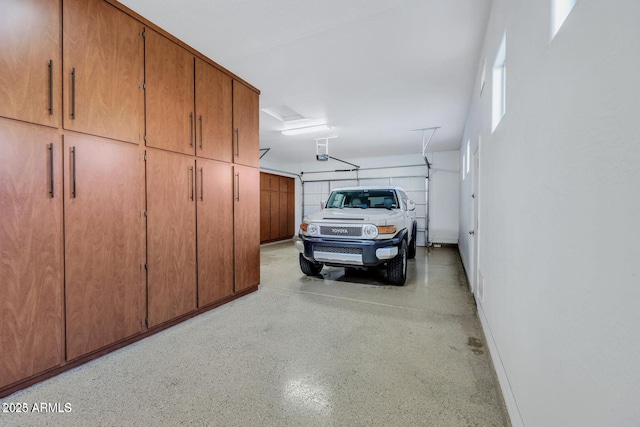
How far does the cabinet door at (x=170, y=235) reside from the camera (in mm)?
2609

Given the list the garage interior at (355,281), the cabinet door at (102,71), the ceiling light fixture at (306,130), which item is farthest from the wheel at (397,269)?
the cabinet door at (102,71)

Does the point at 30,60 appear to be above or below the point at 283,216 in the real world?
above

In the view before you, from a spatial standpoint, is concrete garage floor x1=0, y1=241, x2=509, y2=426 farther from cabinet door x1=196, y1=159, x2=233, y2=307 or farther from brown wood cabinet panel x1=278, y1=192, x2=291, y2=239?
brown wood cabinet panel x1=278, y1=192, x2=291, y2=239

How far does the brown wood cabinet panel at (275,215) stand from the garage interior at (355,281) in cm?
514

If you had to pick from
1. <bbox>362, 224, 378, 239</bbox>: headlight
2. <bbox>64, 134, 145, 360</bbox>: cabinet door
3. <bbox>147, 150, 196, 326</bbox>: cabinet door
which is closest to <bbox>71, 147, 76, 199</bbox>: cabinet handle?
<bbox>64, 134, 145, 360</bbox>: cabinet door

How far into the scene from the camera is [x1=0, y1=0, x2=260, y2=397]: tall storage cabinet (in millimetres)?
1782

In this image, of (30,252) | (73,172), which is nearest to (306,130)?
(73,172)

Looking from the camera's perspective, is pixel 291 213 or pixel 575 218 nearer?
pixel 575 218

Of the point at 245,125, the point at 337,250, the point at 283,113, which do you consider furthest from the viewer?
the point at 283,113

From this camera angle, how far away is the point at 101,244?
2.23 metres

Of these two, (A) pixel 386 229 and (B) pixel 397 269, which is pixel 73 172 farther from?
(B) pixel 397 269

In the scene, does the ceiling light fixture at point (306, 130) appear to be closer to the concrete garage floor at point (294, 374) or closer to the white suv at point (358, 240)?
the white suv at point (358, 240)

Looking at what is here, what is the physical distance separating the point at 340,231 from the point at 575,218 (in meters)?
3.33

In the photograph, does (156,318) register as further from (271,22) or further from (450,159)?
(450,159)
